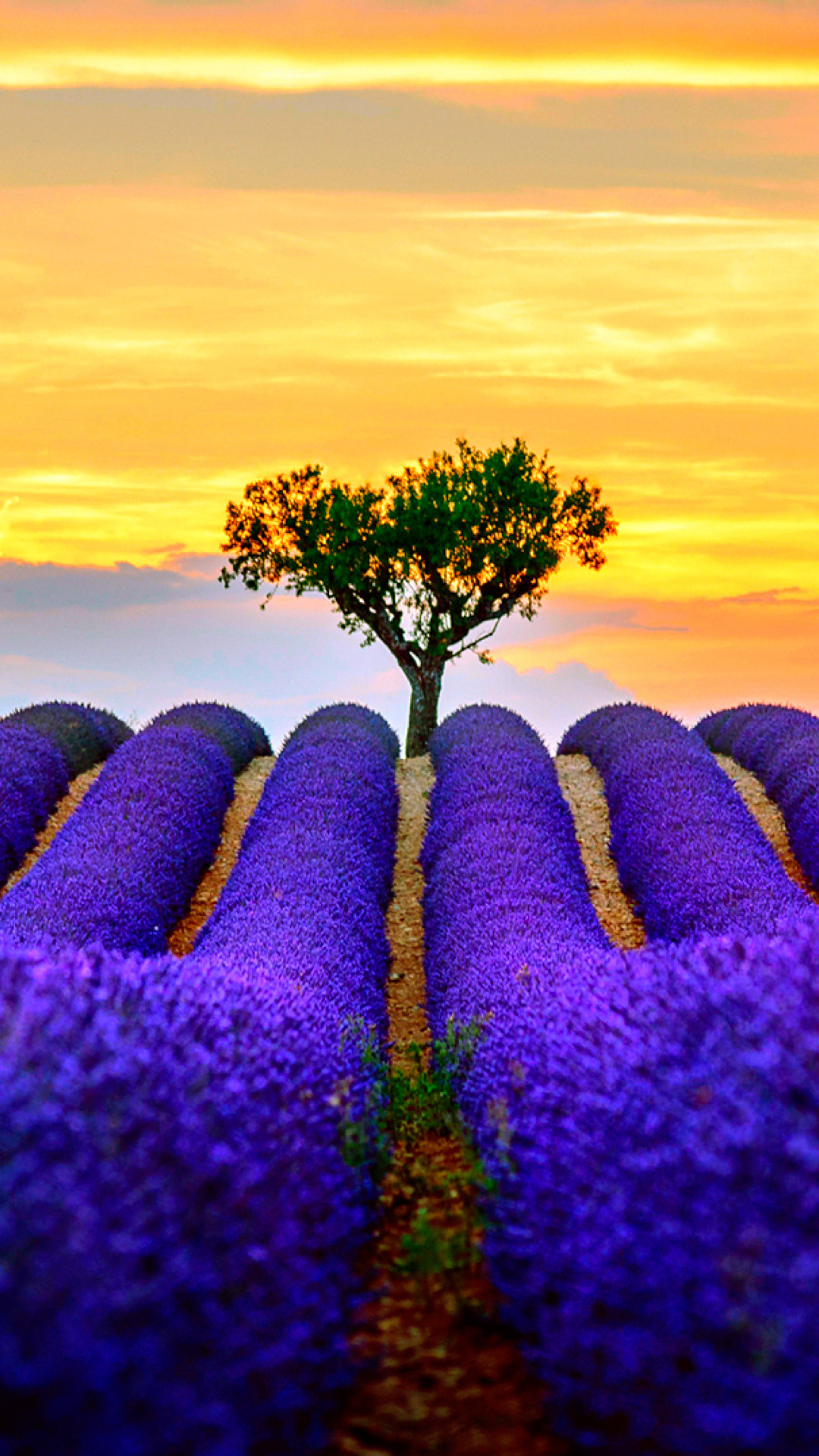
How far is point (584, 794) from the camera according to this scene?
14.8 m

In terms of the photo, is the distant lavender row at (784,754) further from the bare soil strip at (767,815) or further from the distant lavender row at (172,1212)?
the distant lavender row at (172,1212)

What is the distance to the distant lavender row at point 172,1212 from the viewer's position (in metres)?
2.68

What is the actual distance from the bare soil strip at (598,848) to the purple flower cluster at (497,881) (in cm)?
35

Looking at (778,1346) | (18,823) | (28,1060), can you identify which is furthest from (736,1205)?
(18,823)

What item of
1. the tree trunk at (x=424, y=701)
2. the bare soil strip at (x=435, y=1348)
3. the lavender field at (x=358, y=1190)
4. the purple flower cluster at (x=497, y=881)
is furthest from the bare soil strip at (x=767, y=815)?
the bare soil strip at (x=435, y=1348)

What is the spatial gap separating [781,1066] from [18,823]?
36.3 feet

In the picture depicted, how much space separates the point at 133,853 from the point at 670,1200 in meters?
8.40

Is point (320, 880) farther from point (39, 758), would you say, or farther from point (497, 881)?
point (39, 758)

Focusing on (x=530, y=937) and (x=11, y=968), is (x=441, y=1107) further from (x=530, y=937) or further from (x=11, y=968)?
(x=11, y=968)

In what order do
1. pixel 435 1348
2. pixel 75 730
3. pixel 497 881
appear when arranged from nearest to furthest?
pixel 435 1348 < pixel 497 881 < pixel 75 730

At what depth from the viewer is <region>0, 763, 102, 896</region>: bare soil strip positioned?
41.7 ft

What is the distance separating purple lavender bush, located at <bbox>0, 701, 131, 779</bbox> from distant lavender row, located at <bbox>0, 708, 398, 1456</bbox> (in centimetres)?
1147

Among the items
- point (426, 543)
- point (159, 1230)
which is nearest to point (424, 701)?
point (426, 543)

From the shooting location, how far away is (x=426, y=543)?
19188mm
